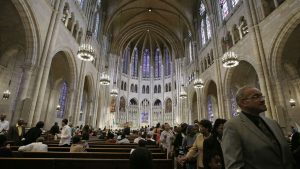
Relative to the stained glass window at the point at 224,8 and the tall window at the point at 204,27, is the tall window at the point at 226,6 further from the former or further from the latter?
the tall window at the point at 204,27

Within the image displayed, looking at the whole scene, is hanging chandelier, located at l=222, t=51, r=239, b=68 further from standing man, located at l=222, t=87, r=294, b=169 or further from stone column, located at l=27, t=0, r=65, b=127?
stone column, located at l=27, t=0, r=65, b=127

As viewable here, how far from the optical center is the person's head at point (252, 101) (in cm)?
178

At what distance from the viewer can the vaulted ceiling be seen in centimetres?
2541

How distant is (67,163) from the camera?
3357 millimetres

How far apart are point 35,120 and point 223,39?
Answer: 53.1 ft

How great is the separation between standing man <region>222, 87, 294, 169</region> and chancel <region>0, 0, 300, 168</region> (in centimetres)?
16

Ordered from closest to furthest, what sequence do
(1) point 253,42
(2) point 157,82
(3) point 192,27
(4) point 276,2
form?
(4) point 276,2
(1) point 253,42
(3) point 192,27
(2) point 157,82

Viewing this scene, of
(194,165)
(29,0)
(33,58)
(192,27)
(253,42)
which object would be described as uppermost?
(192,27)

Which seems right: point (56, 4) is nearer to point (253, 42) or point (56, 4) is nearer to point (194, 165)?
point (194, 165)

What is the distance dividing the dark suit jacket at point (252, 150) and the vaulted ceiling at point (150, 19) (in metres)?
25.5

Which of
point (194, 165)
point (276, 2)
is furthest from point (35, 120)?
point (276, 2)

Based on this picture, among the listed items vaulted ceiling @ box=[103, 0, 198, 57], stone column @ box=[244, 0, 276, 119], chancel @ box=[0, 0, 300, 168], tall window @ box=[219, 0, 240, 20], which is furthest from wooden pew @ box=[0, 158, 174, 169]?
vaulted ceiling @ box=[103, 0, 198, 57]

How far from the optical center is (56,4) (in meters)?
11.3

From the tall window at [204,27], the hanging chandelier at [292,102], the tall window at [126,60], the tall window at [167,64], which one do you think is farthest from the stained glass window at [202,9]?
the tall window at [126,60]
